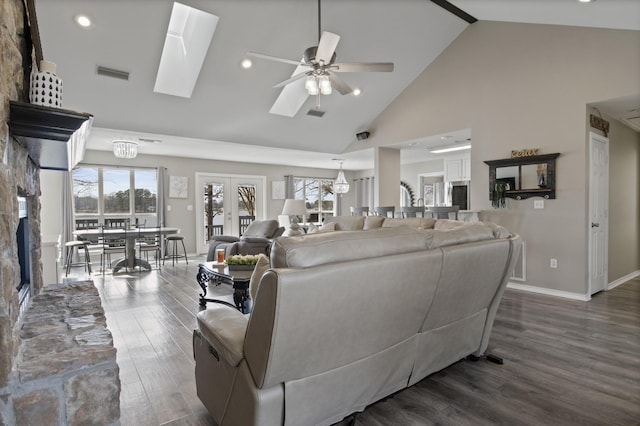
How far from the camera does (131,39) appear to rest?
438 cm

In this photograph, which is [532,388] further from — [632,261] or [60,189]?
[60,189]

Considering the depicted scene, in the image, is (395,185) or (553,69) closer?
(553,69)

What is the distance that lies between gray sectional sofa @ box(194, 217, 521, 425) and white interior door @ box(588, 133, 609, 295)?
3258mm

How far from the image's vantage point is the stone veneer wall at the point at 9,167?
130 centimetres

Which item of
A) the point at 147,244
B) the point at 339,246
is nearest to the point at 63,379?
the point at 339,246

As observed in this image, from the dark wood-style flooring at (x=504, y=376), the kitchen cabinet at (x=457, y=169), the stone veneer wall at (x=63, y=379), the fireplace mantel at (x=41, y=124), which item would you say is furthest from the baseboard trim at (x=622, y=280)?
the fireplace mantel at (x=41, y=124)

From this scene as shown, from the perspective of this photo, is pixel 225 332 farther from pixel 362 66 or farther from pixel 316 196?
pixel 316 196

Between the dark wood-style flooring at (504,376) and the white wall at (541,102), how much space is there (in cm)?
100

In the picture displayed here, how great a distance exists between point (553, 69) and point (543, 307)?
122 inches

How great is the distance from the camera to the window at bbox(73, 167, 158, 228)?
300 inches

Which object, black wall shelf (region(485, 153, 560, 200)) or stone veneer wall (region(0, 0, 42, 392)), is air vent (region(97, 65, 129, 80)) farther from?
black wall shelf (region(485, 153, 560, 200))

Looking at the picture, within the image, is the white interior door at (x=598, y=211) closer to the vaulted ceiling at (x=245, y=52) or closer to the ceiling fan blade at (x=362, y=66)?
the vaulted ceiling at (x=245, y=52)

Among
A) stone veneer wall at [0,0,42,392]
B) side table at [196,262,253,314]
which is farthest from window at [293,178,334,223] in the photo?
stone veneer wall at [0,0,42,392]

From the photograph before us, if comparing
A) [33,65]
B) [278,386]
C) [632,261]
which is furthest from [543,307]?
[33,65]
